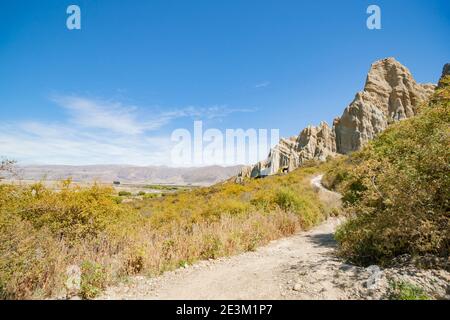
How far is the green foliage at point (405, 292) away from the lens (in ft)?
11.8

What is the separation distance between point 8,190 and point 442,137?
894cm

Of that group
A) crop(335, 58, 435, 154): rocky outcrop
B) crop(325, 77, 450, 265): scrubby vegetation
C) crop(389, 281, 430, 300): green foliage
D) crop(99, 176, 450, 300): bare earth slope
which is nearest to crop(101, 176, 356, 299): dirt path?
crop(99, 176, 450, 300): bare earth slope

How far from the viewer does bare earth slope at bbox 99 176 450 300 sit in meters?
4.04

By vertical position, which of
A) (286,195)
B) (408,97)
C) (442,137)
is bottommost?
(286,195)

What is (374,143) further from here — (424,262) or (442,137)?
(424,262)

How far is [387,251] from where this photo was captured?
4.98 meters

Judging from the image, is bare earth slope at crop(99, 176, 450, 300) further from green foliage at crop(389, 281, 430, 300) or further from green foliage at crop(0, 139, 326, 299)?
green foliage at crop(0, 139, 326, 299)

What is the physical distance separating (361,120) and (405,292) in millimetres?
69822

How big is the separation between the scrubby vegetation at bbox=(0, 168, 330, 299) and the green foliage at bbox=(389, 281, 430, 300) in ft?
12.5

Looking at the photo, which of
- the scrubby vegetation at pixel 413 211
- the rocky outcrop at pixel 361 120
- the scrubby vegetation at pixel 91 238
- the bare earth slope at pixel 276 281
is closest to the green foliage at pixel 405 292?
the bare earth slope at pixel 276 281

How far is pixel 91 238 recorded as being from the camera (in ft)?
23.7

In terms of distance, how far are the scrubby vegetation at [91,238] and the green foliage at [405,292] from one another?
3814 millimetres

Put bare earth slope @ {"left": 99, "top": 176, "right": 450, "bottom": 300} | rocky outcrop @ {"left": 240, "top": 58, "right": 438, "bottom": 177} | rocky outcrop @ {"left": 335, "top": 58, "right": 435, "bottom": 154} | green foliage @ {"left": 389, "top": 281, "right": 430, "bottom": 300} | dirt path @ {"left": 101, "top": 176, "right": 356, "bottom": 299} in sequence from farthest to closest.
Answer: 1. rocky outcrop @ {"left": 240, "top": 58, "right": 438, "bottom": 177}
2. rocky outcrop @ {"left": 335, "top": 58, "right": 435, "bottom": 154}
3. dirt path @ {"left": 101, "top": 176, "right": 356, "bottom": 299}
4. bare earth slope @ {"left": 99, "top": 176, "right": 450, "bottom": 300}
5. green foliage @ {"left": 389, "top": 281, "right": 430, "bottom": 300}
